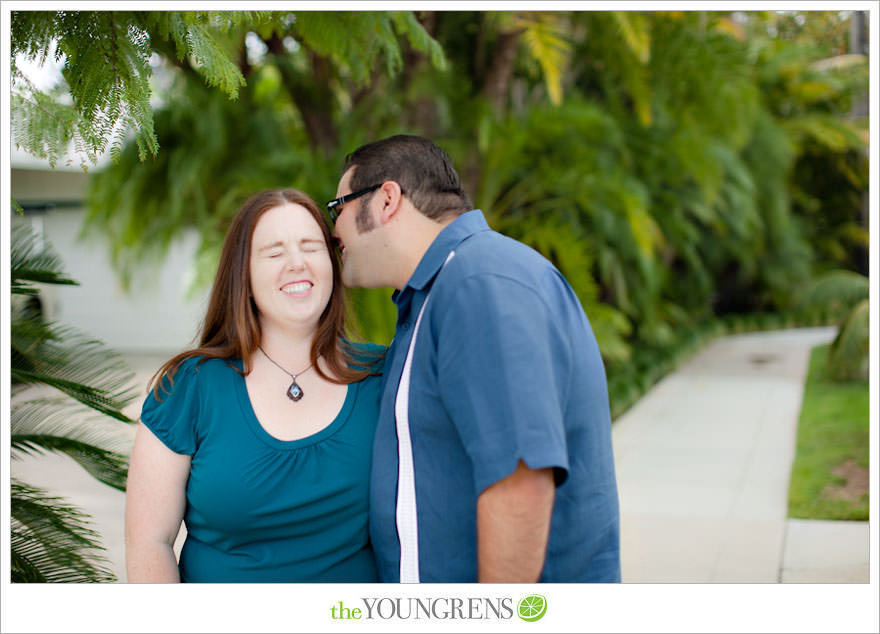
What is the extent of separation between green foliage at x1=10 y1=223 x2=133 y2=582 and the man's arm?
121cm

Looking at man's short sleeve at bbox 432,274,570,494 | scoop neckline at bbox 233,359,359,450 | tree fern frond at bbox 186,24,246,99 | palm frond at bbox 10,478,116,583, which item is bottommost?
palm frond at bbox 10,478,116,583

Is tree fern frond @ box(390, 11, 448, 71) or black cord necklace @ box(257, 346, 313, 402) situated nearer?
black cord necklace @ box(257, 346, 313, 402)

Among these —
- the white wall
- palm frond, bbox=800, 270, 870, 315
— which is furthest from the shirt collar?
the white wall

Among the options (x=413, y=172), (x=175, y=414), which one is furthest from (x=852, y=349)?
(x=175, y=414)

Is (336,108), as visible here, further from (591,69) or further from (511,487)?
(511,487)

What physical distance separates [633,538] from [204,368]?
3.69 meters

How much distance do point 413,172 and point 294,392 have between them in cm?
54

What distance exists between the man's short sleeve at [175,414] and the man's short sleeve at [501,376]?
1.99ft

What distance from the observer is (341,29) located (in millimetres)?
2301

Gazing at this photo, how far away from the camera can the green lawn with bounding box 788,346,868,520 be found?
536 cm

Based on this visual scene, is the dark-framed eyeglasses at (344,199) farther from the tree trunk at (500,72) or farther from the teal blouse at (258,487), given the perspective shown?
the tree trunk at (500,72)

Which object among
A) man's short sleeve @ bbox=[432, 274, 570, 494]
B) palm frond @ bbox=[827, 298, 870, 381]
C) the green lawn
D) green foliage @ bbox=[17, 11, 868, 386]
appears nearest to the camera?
man's short sleeve @ bbox=[432, 274, 570, 494]

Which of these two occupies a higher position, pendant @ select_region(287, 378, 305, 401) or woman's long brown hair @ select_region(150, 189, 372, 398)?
woman's long brown hair @ select_region(150, 189, 372, 398)

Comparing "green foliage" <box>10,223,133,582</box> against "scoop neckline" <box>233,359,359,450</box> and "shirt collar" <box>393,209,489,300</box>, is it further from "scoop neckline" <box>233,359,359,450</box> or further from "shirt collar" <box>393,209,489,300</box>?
"shirt collar" <box>393,209,489,300</box>
